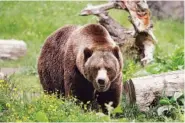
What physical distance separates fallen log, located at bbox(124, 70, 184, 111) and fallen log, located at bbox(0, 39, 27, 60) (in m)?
5.93

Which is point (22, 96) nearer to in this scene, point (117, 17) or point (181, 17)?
point (117, 17)

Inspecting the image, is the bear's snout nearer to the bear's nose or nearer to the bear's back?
the bear's nose

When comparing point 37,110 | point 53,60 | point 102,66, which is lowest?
point 37,110

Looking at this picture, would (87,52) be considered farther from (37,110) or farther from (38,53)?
(38,53)

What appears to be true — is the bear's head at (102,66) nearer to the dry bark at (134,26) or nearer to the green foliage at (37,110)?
the green foliage at (37,110)

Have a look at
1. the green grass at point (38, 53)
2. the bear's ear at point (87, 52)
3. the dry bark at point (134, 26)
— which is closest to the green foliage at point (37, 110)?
the green grass at point (38, 53)

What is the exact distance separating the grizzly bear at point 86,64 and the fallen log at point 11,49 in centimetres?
469

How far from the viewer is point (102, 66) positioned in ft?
26.1

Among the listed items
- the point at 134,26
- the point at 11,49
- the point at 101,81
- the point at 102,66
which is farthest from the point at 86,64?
the point at 11,49

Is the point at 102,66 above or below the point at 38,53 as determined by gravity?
below

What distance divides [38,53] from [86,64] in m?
6.60

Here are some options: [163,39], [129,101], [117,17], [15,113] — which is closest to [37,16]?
[117,17]

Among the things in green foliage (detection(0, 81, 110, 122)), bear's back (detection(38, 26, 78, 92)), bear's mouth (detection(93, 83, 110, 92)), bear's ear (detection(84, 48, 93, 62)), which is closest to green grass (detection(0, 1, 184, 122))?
green foliage (detection(0, 81, 110, 122))

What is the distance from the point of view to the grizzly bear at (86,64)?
805 cm
